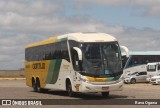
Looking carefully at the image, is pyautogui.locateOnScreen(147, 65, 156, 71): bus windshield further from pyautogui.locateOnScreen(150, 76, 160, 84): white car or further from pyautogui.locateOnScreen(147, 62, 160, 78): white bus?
pyautogui.locateOnScreen(150, 76, 160, 84): white car

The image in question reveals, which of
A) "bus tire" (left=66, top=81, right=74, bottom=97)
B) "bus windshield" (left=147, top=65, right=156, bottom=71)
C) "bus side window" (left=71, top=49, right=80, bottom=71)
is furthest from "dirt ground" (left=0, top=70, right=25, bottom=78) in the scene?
"bus side window" (left=71, top=49, right=80, bottom=71)

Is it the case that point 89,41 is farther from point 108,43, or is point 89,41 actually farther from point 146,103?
point 146,103

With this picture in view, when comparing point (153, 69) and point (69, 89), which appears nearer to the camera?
point (69, 89)

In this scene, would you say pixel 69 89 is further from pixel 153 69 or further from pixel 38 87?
pixel 153 69

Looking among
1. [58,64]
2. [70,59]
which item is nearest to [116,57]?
[70,59]

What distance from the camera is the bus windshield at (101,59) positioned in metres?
24.2

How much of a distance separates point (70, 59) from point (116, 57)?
104 inches

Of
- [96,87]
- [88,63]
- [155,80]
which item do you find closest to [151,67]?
[155,80]

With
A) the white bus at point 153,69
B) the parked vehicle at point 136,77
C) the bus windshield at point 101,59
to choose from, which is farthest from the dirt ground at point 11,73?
the bus windshield at point 101,59

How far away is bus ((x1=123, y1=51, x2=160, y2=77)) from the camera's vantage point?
54875mm

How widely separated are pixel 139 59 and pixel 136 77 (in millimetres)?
2614

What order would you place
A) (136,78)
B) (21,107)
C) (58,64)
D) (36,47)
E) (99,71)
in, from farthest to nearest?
(136,78)
(36,47)
(58,64)
(99,71)
(21,107)

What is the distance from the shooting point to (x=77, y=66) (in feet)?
81.1

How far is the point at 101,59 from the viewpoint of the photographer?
24.3 metres
